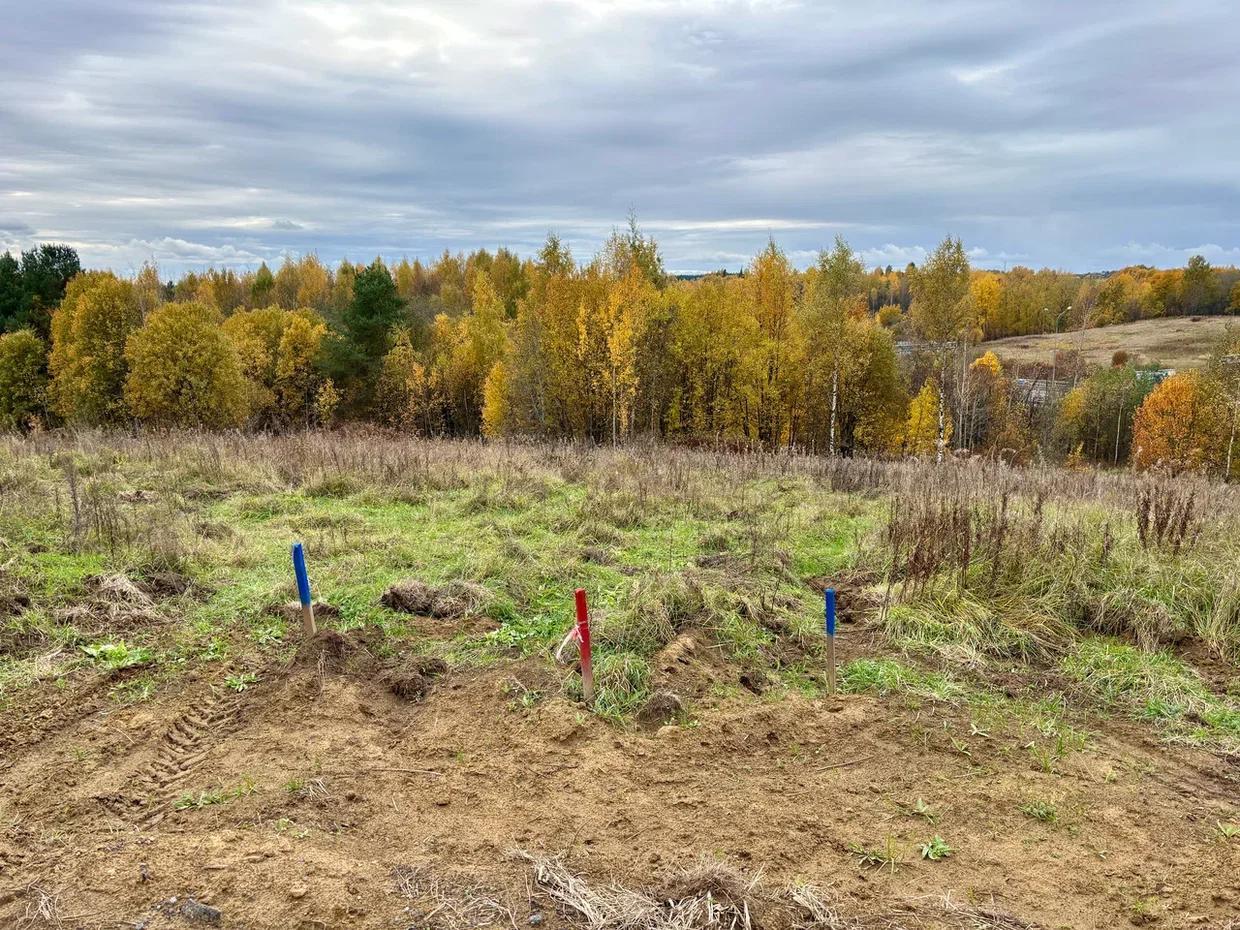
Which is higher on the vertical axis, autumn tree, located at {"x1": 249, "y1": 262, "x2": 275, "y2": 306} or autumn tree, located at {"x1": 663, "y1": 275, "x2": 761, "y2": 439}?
autumn tree, located at {"x1": 249, "y1": 262, "x2": 275, "y2": 306}

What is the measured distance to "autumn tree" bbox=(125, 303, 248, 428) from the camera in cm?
2883

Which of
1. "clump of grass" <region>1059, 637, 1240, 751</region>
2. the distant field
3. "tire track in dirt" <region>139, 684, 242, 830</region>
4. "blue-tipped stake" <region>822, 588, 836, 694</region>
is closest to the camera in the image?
"tire track in dirt" <region>139, 684, 242, 830</region>

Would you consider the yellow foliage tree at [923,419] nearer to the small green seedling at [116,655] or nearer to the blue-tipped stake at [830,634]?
the blue-tipped stake at [830,634]

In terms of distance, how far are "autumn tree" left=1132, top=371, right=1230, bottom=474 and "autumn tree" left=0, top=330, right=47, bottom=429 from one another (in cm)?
5040

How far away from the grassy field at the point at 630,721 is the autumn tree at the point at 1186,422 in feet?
103

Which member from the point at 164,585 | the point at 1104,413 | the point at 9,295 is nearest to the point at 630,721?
the point at 164,585

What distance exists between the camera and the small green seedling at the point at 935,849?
3.25 m

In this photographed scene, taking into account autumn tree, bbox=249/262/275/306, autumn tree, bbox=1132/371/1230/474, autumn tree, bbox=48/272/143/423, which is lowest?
autumn tree, bbox=1132/371/1230/474

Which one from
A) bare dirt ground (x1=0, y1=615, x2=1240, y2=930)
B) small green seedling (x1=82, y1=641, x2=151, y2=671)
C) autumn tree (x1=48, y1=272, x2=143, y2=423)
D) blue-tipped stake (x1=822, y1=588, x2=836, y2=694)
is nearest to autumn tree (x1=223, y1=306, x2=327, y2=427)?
autumn tree (x1=48, y1=272, x2=143, y2=423)

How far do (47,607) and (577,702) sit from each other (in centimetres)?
431

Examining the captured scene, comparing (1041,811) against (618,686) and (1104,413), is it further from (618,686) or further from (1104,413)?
(1104,413)

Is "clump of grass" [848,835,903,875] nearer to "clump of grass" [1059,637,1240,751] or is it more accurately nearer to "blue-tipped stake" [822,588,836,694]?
"blue-tipped stake" [822,588,836,694]

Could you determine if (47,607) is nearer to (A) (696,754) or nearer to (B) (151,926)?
(B) (151,926)

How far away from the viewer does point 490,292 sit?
159ft
